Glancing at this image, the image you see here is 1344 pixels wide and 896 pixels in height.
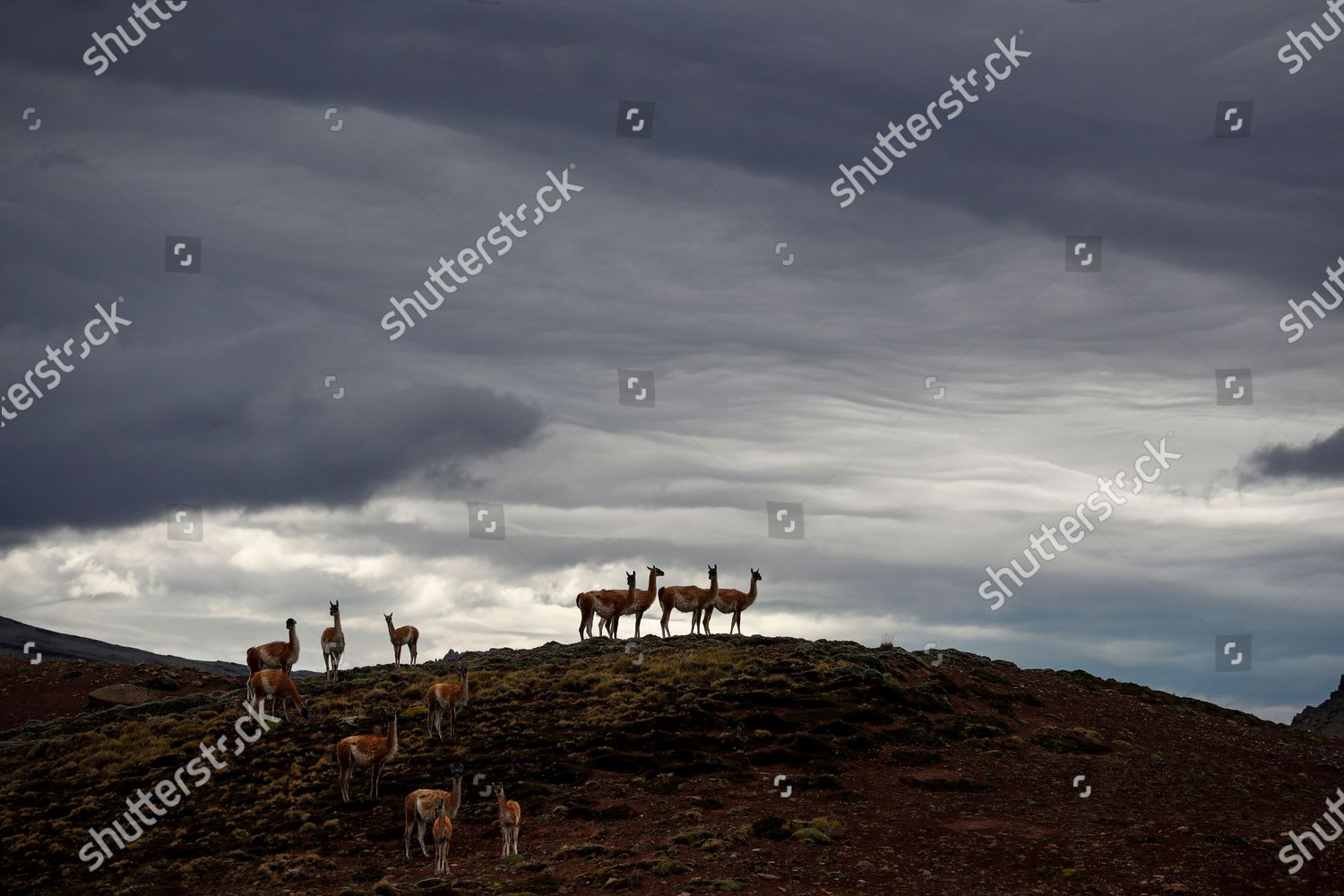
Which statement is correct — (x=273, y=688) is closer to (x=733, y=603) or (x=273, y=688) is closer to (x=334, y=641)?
(x=334, y=641)

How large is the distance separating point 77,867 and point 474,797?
37.7 feet

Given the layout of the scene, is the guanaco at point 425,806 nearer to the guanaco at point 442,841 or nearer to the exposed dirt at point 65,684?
the guanaco at point 442,841

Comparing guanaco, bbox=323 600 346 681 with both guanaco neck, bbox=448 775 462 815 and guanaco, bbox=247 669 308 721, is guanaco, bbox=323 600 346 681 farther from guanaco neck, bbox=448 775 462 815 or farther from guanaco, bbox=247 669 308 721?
guanaco neck, bbox=448 775 462 815

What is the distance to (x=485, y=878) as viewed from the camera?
25500mm

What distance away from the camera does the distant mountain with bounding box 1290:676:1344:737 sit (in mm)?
118500

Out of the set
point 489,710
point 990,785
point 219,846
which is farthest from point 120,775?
point 990,785

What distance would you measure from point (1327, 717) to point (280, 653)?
12385 cm

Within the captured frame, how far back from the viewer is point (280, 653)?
4466cm

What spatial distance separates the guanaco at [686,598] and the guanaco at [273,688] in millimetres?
17745

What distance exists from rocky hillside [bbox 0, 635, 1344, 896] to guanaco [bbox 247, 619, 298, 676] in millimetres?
1961

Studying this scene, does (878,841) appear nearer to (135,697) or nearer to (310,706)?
(310,706)

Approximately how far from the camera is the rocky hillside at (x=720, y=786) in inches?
1033

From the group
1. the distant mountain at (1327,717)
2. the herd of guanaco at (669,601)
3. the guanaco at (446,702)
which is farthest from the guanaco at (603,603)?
the distant mountain at (1327,717)

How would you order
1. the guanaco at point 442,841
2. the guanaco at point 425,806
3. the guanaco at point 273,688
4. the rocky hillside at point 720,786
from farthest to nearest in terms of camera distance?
the guanaco at point 273,688
the guanaco at point 425,806
the rocky hillside at point 720,786
the guanaco at point 442,841
